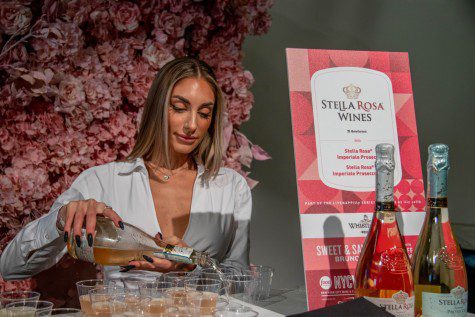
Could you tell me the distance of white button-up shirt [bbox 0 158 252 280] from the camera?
227 cm

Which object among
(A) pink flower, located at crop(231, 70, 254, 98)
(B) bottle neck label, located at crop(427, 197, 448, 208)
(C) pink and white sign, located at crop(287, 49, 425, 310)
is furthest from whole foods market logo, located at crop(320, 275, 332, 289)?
(A) pink flower, located at crop(231, 70, 254, 98)

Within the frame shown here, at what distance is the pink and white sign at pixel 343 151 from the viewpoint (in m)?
1.04

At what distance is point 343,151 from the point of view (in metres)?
1.09

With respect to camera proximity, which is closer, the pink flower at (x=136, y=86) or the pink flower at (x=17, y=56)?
the pink flower at (x=17, y=56)

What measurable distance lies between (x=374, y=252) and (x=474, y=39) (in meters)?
3.36

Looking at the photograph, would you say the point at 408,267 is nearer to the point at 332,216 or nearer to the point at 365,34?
the point at 332,216

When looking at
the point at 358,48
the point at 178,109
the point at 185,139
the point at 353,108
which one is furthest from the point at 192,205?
the point at 358,48

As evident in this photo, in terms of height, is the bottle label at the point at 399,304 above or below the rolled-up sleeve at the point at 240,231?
below

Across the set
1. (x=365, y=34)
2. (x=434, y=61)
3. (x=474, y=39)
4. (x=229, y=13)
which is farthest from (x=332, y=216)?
(x=474, y=39)

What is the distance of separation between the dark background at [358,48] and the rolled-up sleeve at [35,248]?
144 centimetres

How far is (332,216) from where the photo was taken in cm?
106

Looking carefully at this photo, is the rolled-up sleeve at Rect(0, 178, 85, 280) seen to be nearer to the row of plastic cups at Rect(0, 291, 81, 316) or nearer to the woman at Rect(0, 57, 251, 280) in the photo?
the woman at Rect(0, 57, 251, 280)

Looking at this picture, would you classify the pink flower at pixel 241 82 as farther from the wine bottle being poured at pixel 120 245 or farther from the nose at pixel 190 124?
the wine bottle being poured at pixel 120 245

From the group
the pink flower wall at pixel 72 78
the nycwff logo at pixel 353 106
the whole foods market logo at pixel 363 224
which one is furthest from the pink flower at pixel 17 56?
the whole foods market logo at pixel 363 224
